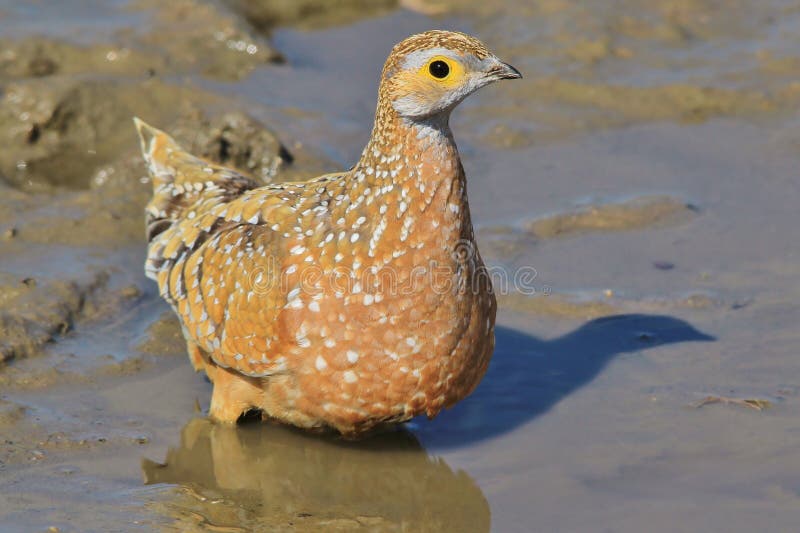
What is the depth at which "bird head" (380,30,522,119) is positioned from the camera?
6.40m

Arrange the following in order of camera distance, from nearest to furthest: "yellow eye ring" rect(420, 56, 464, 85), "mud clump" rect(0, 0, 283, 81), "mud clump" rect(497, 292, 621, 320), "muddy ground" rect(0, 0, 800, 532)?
"yellow eye ring" rect(420, 56, 464, 85)
"muddy ground" rect(0, 0, 800, 532)
"mud clump" rect(497, 292, 621, 320)
"mud clump" rect(0, 0, 283, 81)

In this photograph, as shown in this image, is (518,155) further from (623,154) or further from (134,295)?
(134,295)

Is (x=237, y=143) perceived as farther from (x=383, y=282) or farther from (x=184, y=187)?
(x=383, y=282)

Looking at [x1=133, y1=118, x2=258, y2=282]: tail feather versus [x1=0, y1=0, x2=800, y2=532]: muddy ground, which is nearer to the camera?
[x1=0, y1=0, x2=800, y2=532]: muddy ground

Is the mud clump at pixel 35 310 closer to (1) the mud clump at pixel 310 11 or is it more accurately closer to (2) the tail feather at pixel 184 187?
(2) the tail feather at pixel 184 187

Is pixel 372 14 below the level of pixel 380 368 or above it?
above

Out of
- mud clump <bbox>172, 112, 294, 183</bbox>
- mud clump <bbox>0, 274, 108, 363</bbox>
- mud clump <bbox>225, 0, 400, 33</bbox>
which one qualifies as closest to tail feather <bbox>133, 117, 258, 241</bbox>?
mud clump <bbox>0, 274, 108, 363</bbox>

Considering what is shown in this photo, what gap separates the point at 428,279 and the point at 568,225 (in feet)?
11.2

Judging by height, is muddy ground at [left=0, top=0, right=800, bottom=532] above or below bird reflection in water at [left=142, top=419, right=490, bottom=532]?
above

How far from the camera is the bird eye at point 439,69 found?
21.0ft

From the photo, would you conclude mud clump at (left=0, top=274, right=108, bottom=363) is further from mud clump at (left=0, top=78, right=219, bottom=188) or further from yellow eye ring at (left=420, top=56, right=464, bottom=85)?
yellow eye ring at (left=420, top=56, right=464, bottom=85)

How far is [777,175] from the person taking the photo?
10.2 meters

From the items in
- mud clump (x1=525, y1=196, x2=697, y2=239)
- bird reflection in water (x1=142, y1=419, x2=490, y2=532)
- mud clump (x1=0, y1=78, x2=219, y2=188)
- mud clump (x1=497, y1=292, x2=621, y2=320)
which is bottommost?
bird reflection in water (x1=142, y1=419, x2=490, y2=532)

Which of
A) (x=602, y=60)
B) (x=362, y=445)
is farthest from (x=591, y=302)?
(x=602, y=60)
